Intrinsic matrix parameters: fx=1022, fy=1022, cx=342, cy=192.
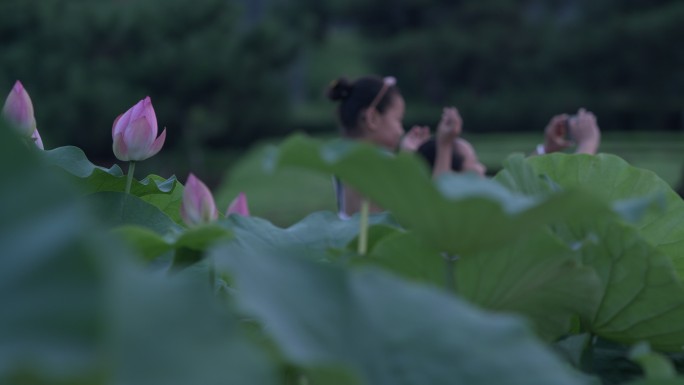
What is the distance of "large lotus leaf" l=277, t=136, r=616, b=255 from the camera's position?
1.22 feet

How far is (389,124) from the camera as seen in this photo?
142 inches

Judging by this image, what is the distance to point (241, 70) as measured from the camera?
42.7 feet

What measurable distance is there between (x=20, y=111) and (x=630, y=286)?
1.37 ft

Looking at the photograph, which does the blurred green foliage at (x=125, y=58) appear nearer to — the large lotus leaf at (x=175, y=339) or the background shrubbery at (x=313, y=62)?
the background shrubbery at (x=313, y=62)

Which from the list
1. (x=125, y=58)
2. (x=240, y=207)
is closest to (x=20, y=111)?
(x=240, y=207)

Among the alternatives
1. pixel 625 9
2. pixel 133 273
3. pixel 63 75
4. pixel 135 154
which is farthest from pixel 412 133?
pixel 625 9

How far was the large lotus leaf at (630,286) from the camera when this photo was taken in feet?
1.53

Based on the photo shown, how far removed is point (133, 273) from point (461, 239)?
176mm

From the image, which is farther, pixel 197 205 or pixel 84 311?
pixel 197 205

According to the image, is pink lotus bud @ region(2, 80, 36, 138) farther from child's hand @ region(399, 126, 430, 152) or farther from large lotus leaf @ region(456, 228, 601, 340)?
child's hand @ region(399, 126, 430, 152)

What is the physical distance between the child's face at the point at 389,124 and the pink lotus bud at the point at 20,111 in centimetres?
289

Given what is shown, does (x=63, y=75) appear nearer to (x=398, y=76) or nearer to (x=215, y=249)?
(x=398, y=76)

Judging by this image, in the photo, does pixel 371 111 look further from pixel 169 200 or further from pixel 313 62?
pixel 313 62

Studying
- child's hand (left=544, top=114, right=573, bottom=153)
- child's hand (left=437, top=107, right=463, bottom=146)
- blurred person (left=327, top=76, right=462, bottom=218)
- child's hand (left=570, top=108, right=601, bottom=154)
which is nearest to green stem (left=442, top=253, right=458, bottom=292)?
child's hand (left=437, top=107, right=463, bottom=146)
